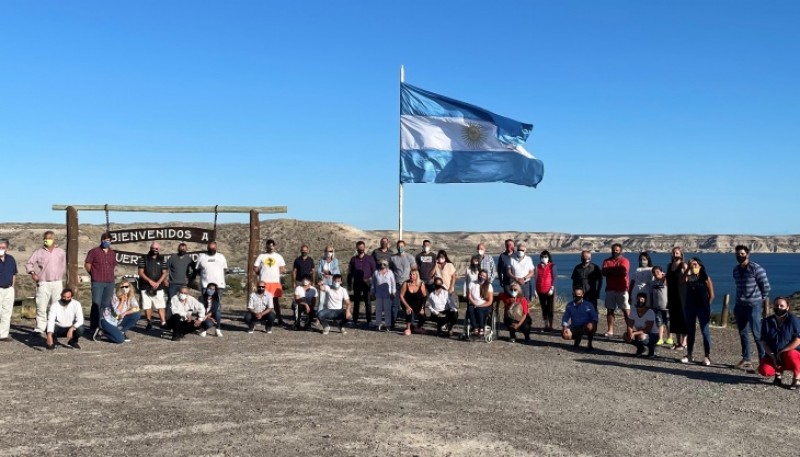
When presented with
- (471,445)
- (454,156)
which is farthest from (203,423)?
(454,156)

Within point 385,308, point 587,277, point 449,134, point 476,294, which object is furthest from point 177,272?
point 587,277

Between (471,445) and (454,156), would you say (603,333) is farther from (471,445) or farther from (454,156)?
(471,445)

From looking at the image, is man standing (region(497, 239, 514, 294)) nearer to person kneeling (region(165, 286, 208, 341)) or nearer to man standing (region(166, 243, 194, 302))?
person kneeling (region(165, 286, 208, 341))

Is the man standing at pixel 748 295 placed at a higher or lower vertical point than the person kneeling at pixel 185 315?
higher

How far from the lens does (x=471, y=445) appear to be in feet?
22.3

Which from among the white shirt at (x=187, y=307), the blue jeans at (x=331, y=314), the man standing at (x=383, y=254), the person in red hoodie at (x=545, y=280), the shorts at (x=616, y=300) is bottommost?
the blue jeans at (x=331, y=314)

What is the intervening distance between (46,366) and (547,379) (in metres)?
7.22

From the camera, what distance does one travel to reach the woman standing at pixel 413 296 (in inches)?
567

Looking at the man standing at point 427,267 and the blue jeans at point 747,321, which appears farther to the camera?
the man standing at point 427,267

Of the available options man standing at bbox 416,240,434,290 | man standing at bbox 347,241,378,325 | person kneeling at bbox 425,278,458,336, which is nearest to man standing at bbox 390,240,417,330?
man standing at bbox 416,240,434,290

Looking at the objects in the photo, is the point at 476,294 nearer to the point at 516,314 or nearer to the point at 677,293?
the point at 516,314

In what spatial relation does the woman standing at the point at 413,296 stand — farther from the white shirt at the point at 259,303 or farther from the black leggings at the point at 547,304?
the white shirt at the point at 259,303

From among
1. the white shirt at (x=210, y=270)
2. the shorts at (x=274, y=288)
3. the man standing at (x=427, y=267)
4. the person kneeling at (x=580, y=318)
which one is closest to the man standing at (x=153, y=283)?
the white shirt at (x=210, y=270)

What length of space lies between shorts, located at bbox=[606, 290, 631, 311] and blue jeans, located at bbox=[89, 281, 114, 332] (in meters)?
9.42
